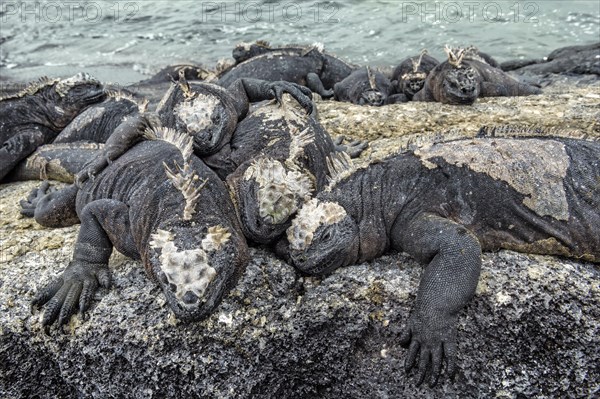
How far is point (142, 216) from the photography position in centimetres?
307

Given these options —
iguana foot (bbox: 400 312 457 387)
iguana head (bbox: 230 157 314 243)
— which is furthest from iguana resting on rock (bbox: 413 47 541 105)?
iguana foot (bbox: 400 312 457 387)

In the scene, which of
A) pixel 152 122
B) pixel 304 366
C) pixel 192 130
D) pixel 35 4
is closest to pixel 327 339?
pixel 304 366

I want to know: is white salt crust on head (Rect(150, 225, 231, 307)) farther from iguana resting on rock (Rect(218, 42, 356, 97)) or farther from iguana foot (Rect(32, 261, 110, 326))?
iguana resting on rock (Rect(218, 42, 356, 97))

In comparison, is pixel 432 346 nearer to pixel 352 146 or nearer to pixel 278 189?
pixel 278 189

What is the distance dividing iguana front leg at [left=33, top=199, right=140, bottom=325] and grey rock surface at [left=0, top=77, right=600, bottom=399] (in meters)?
0.07

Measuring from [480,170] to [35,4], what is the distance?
60.9 ft

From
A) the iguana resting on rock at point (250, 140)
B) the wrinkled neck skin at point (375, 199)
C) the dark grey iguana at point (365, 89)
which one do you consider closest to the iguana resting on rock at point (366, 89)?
the dark grey iguana at point (365, 89)

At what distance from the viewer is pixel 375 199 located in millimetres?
3064

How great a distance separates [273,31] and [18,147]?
8.99 meters

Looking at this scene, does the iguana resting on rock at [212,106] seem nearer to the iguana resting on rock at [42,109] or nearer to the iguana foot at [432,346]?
the iguana resting on rock at [42,109]

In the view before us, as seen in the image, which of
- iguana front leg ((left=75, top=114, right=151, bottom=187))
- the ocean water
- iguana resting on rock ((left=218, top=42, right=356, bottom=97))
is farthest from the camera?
the ocean water

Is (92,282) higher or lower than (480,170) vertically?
lower

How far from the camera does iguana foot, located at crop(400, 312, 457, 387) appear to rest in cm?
247

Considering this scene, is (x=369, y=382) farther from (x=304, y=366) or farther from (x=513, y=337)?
(x=513, y=337)
